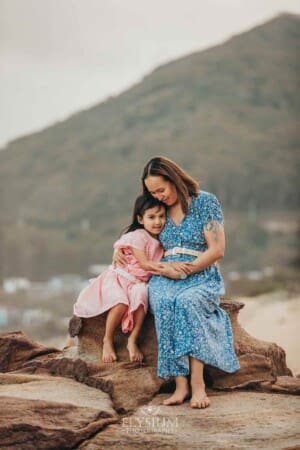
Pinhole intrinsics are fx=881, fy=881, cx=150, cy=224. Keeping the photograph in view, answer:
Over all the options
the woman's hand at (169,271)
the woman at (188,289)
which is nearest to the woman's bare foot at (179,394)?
the woman at (188,289)

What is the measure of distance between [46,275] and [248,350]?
1385 inches

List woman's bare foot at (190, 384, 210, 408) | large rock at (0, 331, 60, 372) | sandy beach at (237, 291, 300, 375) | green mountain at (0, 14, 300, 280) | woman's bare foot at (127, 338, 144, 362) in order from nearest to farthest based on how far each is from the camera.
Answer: woman's bare foot at (190, 384, 210, 408) < woman's bare foot at (127, 338, 144, 362) < large rock at (0, 331, 60, 372) < sandy beach at (237, 291, 300, 375) < green mountain at (0, 14, 300, 280)

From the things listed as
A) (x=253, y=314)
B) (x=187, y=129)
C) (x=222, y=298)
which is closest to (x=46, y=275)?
(x=187, y=129)

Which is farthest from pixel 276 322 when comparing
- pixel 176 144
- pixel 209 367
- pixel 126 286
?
pixel 176 144

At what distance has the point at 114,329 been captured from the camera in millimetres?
4449

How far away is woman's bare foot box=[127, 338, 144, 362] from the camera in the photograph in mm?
4359

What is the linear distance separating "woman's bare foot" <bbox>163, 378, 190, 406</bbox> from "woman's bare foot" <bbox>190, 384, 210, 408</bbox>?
0.05 meters

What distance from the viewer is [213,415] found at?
408 centimetres

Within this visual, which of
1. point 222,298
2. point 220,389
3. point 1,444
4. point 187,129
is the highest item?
point 187,129

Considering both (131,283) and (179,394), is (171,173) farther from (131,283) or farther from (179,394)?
(179,394)

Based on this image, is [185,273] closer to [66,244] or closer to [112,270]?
[112,270]

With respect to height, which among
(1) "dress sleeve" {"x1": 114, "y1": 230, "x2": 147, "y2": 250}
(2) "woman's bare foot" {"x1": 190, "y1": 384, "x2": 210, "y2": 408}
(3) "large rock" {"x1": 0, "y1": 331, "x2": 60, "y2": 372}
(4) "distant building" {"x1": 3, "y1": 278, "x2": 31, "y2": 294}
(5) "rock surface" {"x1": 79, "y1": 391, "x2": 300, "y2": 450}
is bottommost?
(5) "rock surface" {"x1": 79, "y1": 391, "x2": 300, "y2": 450}

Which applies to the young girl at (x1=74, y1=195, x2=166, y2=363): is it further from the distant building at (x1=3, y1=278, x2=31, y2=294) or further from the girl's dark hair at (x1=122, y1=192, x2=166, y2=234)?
the distant building at (x1=3, y1=278, x2=31, y2=294)

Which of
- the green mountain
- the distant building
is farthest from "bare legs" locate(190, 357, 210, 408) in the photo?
the green mountain
